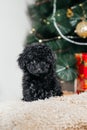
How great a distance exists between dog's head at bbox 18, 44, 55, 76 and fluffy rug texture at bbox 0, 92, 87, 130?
0.17m

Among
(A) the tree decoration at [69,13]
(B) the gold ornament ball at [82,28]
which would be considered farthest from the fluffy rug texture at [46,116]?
(A) the tree decoration at [69,13]

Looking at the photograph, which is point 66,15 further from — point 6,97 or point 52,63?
point 52,63

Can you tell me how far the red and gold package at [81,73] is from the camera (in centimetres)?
182

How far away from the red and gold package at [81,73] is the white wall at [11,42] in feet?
1.25

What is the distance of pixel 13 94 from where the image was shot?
2010 mm

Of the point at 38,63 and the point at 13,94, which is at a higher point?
the point at 38,63

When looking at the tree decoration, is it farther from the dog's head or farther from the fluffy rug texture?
the fluffy rug texture

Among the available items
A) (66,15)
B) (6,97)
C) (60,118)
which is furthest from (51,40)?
(60,118)

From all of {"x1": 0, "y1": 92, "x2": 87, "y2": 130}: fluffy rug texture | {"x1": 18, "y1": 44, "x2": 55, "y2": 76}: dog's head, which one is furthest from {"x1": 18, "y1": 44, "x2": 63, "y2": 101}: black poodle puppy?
{"x1": 0, "y1": 92, "x2": 87, "y2": 130}: fluffy rug texture

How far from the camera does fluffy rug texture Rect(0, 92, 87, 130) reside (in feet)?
2.60

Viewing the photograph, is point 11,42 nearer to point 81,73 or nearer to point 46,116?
point 81,73

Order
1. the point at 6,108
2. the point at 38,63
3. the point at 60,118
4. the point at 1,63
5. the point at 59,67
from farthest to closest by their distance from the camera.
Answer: the point at 1,63 → the point at 59,67 → the point at 38,63 → the point at 6,108 → the point at 60,118

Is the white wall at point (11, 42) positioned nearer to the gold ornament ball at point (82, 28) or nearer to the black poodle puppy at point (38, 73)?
the gold ornament ball at point (82, 28)

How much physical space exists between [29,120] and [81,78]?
1.07 m
